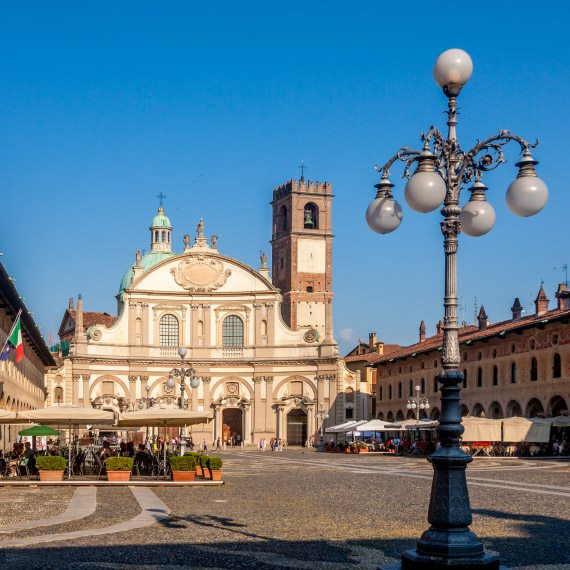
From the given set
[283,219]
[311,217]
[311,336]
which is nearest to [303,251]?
[311,217]

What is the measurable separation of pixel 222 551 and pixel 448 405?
4058 mm

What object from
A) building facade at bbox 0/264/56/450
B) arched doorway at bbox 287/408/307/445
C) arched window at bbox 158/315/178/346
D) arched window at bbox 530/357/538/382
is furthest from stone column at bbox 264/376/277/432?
arched window at bbox 530/357/538/382

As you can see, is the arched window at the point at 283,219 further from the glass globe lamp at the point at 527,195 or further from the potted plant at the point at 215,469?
the glass globe lamp at the point at 527,195

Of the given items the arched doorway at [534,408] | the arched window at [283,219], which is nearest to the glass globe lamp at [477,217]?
the arched doorway at [534,408]

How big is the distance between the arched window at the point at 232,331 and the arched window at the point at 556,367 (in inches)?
1288

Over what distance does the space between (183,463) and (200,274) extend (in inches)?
2093

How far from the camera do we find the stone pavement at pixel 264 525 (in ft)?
42.7

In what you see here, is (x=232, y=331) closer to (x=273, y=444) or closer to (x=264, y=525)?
(x=273, y=444)

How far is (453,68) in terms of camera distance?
11234 millimetres

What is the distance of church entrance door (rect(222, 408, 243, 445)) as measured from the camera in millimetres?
80625

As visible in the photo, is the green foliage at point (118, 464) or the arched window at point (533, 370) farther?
the arched window at point (533, 370)

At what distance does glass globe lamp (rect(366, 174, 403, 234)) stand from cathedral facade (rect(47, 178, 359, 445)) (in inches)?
2669

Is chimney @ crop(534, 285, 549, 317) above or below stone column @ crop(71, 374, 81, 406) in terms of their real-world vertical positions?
above

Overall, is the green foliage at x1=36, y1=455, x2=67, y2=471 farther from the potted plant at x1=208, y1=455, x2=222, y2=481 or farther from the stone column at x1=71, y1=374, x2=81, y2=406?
the stone column at x1=71, y1=374, x2=81, y2=406
